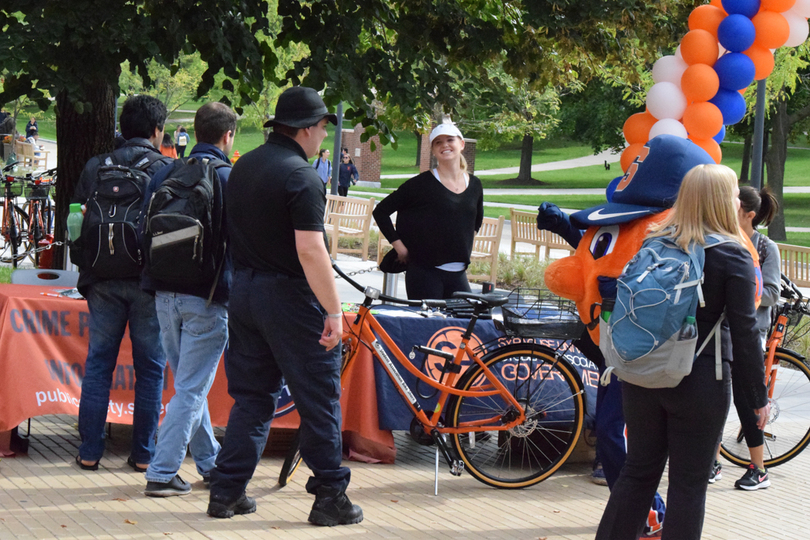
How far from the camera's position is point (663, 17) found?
296 inches

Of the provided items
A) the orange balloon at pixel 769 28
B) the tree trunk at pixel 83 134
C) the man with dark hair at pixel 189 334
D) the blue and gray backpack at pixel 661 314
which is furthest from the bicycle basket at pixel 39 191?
the blue and gray backpack at pixel 661 314

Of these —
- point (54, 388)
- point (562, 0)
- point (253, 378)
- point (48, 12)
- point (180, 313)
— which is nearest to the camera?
point (253, 378)

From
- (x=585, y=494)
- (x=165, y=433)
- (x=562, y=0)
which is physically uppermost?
(x=562, y=0)

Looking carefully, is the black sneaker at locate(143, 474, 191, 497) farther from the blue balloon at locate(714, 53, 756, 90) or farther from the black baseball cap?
A: the blue balloon at locate(714, 53, 756, 90)

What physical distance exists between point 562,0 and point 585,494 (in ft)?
10.3

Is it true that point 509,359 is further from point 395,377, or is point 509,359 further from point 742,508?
point 742,508

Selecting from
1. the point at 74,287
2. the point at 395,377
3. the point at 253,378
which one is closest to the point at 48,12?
the point at 74,287

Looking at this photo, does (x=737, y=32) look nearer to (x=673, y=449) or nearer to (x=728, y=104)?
(x=728, y=104)

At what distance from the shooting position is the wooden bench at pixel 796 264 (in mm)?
10945

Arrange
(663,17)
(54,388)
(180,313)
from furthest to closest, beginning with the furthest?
(663,17), (54,388), (180,313)

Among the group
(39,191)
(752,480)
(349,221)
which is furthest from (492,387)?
(349,221)

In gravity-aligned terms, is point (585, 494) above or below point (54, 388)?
below

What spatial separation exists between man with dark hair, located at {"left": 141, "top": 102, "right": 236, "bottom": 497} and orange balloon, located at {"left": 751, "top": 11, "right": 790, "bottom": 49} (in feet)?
11.7

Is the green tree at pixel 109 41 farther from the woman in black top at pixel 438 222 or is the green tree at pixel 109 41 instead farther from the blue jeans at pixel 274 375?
the blue jeans at pixel 274 375
